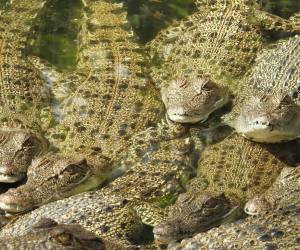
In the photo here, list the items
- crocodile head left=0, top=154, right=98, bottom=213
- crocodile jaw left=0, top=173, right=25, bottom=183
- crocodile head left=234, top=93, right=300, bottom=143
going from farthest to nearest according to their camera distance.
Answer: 1. crocodile jaw left=0, top=173, right=25, bottom=183
2. crocodile head left=234, top=93, right=300, bottom=143
3. crocodile head left=0, top=154, right=98, bottom=213

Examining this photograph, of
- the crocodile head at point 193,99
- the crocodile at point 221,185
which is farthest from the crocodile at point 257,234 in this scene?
the crocodile head at point 193,99

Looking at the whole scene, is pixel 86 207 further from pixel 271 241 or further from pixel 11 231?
pixel 271 241

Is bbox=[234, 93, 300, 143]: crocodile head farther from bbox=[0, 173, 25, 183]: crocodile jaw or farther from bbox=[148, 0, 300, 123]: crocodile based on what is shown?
bbox=[0, 173, 25, 183]: crocodile jaw

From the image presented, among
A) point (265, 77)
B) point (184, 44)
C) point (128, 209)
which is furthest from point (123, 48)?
A: point (128, 209)

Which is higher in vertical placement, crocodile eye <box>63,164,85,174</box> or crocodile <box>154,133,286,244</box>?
crocodile <box>154,133,286,244</box>

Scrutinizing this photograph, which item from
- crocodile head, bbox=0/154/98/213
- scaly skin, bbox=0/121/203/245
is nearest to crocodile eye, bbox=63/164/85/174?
crocodile head, bbox=0/154/98/213

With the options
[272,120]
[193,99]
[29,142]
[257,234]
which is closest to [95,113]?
[29,142]
